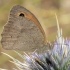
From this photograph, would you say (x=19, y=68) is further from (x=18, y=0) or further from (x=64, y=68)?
(x=18, y=0)

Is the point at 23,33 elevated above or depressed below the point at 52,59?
above

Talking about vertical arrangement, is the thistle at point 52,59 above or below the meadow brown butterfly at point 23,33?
below

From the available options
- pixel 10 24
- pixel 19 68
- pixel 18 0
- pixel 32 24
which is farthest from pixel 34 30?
pixel 18 0

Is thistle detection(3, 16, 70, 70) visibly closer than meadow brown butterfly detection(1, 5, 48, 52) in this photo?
No

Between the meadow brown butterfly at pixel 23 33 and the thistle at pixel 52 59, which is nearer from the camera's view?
the meadow brown butterfly at pixel 23 33
